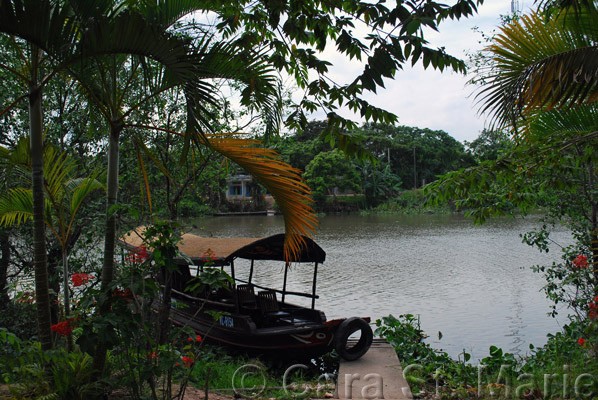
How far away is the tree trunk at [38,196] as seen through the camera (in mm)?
4055

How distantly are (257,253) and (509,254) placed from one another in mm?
14688

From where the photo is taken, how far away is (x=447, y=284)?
1628 cm

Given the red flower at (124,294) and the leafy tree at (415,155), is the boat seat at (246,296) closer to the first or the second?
the red flower at (124,294)

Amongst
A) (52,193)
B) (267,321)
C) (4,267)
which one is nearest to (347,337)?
(267,321)

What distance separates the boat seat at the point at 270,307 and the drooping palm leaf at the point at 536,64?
563cm

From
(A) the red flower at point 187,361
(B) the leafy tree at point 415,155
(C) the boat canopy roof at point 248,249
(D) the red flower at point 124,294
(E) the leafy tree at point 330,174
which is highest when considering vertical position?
(B) the leafy tree at point 415,155

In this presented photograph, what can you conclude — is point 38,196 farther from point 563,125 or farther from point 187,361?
point 563,125

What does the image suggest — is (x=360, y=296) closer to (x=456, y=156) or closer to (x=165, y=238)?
(x=165, y=238)

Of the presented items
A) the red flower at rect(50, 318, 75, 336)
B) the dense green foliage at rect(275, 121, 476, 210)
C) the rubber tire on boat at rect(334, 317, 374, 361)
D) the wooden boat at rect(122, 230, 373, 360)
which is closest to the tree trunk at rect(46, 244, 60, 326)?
the wooden boat at rect(122, 230, 373, 360)

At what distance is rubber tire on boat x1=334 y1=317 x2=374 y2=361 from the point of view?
26.9 ft

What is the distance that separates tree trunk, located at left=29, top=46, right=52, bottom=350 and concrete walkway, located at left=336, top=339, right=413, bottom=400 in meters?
3.07

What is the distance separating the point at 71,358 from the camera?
4184mm

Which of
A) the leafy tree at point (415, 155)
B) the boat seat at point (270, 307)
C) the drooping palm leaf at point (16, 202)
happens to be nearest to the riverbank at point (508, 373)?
the boat seat at point (270, 307)

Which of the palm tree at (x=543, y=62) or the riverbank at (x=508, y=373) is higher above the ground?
the palm tree at (x=543, y=62)
